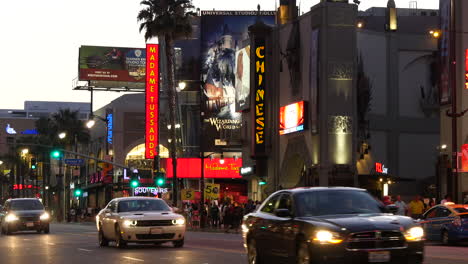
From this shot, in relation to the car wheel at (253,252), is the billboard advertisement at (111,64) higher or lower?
higher

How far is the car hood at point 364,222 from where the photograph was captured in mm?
14211

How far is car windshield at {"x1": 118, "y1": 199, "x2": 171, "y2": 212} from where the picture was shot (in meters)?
27.2

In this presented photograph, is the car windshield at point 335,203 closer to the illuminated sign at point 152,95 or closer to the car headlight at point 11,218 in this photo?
the car headlight at point 11,218

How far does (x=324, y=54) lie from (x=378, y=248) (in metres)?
39.9

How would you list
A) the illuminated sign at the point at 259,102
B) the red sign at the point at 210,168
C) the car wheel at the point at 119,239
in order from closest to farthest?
1. the car wheel at the point at 119,239
2. the illuminated sign at the point at 259,102
3. the red sign at the point at 210,168

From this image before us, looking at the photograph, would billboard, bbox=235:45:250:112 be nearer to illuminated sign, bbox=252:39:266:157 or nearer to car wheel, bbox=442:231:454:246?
illuminated sign, bbox=252:39:266:157

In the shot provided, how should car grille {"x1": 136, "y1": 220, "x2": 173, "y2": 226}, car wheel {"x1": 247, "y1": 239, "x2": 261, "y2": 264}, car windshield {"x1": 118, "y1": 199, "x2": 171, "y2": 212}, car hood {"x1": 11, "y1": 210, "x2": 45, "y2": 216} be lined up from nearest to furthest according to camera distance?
car wheel {"x1": 247, "y1": 239, "x2": 261, "y2": 264} → car grille {"x1": 136, "y1": 220, "x2": 173, "y2": 226} → car windshield {"x1": 118, "y1": 199, "x2": 171, "y2": 212} → car hood {"x1": 11, "y1": 210, "x2": 45, "y2": 216}

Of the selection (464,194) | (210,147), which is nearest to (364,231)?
(464,194)

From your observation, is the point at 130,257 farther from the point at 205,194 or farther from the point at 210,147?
the point at 210,147

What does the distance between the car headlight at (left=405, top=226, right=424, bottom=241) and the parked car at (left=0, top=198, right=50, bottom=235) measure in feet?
92.6

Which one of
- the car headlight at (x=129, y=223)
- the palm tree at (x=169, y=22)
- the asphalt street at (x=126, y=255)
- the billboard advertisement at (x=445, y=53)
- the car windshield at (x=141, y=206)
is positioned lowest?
the asphalt street at (x=126, y=255)

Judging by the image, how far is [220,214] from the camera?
54906 mm

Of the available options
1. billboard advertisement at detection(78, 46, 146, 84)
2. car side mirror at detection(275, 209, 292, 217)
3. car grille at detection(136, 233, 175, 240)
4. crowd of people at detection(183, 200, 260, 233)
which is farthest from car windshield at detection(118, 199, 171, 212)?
Result: billboard advertisement at detection(78, 46, 146, 84)

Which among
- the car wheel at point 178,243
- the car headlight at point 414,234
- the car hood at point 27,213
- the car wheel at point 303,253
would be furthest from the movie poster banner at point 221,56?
the car headlight at point 414,234
